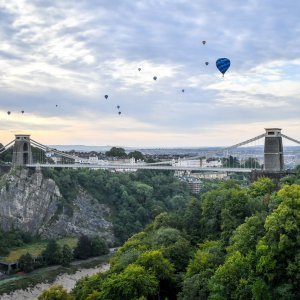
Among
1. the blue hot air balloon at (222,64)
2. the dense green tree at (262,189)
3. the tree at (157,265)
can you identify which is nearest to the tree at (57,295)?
the tree at (157,265)

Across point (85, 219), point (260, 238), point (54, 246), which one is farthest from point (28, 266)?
point (260, 238)

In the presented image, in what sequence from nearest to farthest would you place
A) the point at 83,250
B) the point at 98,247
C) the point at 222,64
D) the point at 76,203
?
the point at 222,64 → the point at 83,250 → the point at 98,247 → the point at 76,203

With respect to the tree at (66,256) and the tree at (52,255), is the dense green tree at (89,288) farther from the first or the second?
the tree at (52,255)

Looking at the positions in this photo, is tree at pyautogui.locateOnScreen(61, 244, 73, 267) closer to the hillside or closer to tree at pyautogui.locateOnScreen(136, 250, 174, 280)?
the hillside

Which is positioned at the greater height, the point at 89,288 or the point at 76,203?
the point at 76,203

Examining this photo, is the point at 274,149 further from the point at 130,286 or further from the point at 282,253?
the point at 282,253

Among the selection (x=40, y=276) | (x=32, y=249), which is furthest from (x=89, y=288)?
(x=32, y=249)

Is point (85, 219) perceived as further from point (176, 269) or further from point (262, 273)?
point (262, 273)
